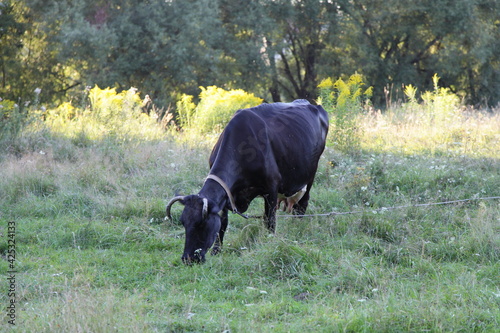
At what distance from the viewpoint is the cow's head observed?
5949 millimetres

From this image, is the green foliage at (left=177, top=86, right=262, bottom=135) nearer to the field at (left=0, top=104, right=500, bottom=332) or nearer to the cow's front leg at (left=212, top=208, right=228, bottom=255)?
the field at (left=0, top=104, right=500, bottom=332)

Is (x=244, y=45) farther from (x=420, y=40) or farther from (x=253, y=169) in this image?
(x=253, y=169)

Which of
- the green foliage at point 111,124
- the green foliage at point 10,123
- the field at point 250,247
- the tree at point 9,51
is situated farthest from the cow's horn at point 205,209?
the tree at point 9,51

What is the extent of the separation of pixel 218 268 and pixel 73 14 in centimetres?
1955

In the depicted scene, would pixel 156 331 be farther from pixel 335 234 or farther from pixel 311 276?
pixel 335 234

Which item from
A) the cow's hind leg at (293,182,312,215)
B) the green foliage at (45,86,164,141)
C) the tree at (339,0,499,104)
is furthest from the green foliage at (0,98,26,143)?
the tree at (339,0,499,104)

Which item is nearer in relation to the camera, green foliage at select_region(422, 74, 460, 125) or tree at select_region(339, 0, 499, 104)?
green foliage at select_region(422, 74, 460, 125)

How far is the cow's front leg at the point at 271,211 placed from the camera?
696cm

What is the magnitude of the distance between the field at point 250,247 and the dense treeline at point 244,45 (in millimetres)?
11828

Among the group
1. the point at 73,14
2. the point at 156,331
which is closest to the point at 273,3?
the point at 73,14

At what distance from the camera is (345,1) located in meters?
28.9

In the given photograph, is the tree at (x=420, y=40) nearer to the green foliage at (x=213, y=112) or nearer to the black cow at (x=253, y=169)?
the green foliage at (x=213, y=112)

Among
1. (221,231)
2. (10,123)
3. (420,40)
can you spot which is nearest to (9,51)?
(10,123)

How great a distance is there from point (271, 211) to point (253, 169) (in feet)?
2.14
